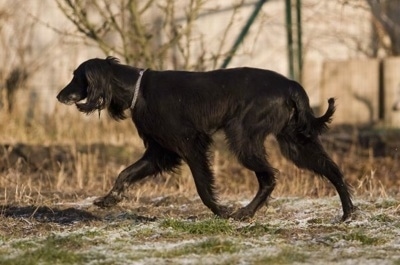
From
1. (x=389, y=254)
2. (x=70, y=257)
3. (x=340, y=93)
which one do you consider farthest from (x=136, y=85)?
(x=340, y=93)

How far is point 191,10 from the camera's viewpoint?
35.2ft

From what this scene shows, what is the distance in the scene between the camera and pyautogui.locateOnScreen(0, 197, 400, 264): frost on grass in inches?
214

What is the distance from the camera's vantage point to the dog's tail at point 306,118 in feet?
22.2

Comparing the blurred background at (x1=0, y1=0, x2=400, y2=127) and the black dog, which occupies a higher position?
the blurred background at (x1=0, y1=0, x2=400, y2=127)

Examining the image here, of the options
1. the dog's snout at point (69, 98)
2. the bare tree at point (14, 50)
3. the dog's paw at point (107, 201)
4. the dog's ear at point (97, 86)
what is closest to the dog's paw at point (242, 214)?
the dog's paw at point (107, 201)

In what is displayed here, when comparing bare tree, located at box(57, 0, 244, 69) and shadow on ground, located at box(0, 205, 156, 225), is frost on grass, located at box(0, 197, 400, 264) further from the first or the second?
bare tree, located at box(57, 0, 244, 69)

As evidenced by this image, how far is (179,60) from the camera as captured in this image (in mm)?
13953

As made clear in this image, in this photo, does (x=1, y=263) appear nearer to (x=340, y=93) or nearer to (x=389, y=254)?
(x=389, y=254)

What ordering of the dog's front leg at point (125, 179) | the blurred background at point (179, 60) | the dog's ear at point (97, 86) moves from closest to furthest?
the dog's ear at point (97, 86) < the dog's front leg at point (125, 179) < the blurred background at point (179, 60)

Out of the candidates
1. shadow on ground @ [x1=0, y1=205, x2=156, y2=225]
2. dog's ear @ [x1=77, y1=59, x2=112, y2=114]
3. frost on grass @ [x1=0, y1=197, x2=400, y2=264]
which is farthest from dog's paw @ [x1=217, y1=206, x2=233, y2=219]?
dog's ear @ [x1=77, y1=59, x2=112, y2=114]

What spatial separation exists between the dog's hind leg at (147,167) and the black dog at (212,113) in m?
0.02

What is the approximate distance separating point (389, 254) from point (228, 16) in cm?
1049

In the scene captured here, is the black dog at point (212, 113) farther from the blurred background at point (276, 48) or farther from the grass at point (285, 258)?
the blurred background at point (276, 48)

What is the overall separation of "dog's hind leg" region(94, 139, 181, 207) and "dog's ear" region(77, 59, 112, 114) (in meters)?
0.50
